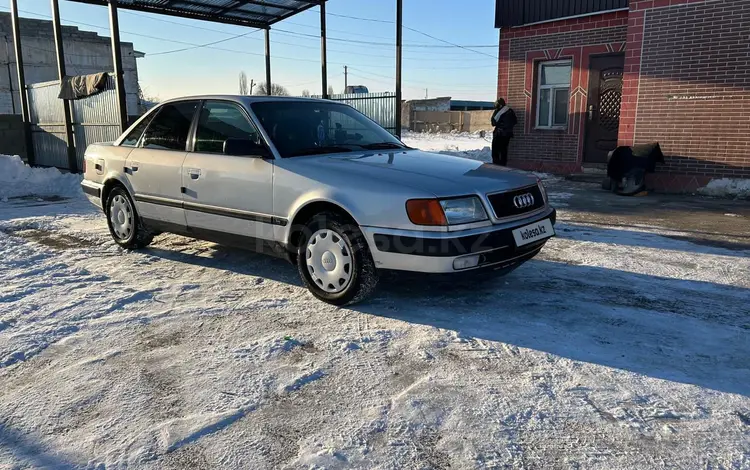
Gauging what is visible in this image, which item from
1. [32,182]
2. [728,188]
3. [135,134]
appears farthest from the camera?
[32,182]

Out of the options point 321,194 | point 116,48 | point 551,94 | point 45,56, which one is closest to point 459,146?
point 551,94

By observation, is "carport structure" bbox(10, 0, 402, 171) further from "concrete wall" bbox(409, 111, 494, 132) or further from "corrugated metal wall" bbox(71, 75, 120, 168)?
"concrete wall" bbox(409, 111, 494, 132)

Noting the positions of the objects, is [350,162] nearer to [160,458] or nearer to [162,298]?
[162,298]

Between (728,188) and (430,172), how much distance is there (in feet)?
25.1

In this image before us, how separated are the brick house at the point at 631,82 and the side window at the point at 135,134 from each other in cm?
860

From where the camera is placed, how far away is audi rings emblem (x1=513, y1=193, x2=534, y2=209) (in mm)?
3947

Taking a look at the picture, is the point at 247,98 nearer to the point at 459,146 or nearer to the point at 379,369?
the point at 379,369

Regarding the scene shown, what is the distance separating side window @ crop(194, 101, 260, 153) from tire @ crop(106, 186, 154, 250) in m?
1.27

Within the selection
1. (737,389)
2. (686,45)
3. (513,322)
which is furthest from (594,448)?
(686,45)

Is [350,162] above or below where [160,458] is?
above

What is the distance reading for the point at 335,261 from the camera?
397 centimetres

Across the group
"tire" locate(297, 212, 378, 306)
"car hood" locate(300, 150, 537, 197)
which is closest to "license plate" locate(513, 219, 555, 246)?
"car hood" locate(300, 150, 537, 197)

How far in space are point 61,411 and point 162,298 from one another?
5.49 feet

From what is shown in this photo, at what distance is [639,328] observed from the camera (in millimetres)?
3617
